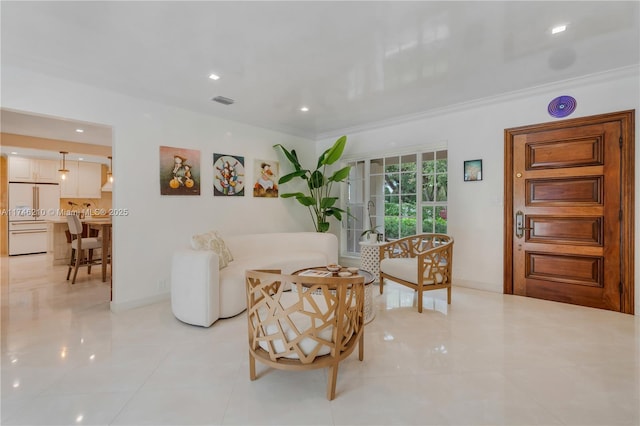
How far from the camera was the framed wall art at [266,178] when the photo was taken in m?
4.79

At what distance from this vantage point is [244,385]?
1.88 metres

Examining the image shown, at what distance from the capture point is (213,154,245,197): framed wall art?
168 inches

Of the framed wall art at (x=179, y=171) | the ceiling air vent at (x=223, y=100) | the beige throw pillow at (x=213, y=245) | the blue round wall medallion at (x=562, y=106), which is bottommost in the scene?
the beige throw pillow at (x=213, y=245)

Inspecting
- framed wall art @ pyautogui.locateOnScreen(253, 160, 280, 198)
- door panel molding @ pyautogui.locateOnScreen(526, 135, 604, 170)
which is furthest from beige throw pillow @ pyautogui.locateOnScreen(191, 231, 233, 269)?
door panel molding @ pyautogui.locateOnScreen(526, 135, 604, 170)

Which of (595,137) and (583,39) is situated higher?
(583,39)

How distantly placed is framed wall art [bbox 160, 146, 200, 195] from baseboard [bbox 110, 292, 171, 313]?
1280 mm

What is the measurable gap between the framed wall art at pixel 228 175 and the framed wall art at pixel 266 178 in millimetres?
265

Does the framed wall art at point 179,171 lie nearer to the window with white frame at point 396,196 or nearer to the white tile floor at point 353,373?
the white tile floor at point 353,373

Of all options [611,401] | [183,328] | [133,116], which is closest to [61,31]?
[133,116]

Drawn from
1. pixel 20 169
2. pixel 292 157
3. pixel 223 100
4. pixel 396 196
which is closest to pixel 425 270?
pixel 396 196

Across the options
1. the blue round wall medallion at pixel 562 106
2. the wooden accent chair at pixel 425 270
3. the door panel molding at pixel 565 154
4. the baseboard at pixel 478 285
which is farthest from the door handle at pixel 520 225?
the blue round wall medallion at pixel 562 106

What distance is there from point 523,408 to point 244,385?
164cm

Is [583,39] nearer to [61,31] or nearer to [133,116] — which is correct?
[61,31]

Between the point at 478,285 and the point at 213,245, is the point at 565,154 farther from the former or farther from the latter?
the point at 213,245
